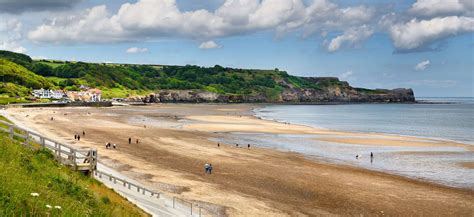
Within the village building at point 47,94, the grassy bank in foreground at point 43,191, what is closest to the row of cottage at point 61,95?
the village building at point 47,94

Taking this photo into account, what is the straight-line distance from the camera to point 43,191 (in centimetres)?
1184

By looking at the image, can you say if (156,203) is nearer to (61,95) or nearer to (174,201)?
(174,201)

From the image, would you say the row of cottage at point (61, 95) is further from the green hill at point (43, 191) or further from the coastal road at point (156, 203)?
the green hill at point (43, 191)

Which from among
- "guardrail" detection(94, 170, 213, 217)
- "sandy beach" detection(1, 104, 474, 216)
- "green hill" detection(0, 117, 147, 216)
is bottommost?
"sandy beach" detection(1, 104, 474, 216)

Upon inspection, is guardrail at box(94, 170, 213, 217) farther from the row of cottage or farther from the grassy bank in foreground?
the row of cottage

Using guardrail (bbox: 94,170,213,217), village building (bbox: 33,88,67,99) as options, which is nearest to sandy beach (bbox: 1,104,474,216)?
guardrail (bbox: 94,170,213,217)

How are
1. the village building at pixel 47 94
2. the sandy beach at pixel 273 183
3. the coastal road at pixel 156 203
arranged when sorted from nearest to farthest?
the coastal road at pixel 156 203
the sandy beach at pixel 273 183
the village building at pixel 47 94

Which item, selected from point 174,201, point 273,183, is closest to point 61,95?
point 273,183

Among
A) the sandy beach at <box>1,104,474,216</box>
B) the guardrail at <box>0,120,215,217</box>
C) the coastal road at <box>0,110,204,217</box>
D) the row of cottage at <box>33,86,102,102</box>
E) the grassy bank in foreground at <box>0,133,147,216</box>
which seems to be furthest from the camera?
the row of cottage at <box>33,86,102,102</box>

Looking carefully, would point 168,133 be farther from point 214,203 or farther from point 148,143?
point 214,203

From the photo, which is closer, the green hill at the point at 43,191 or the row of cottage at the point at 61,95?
the green hill at the point at 43,191

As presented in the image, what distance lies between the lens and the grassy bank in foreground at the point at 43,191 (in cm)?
947

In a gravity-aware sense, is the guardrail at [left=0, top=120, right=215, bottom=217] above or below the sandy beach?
above

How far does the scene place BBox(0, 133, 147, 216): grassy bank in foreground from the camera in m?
9.47
